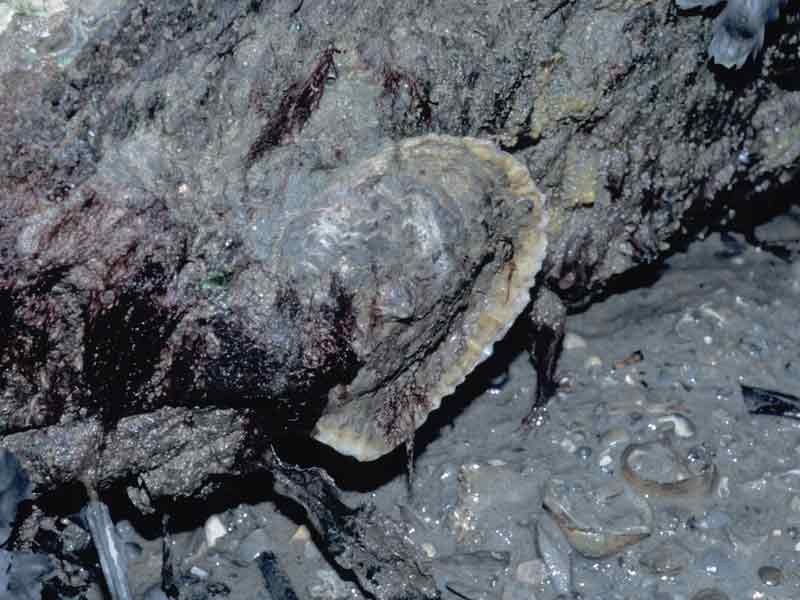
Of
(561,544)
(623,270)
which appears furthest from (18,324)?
(623,270)

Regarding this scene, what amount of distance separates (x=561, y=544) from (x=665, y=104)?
1.65m

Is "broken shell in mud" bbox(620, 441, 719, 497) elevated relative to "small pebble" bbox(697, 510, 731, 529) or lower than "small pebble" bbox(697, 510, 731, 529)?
elevated

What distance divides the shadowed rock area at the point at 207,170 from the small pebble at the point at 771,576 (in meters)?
1.46

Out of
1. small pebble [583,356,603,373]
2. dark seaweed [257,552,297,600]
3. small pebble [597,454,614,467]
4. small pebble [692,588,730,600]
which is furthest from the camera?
small pebble [583,356,603,373]

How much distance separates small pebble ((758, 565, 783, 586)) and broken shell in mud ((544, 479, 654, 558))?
398 mm

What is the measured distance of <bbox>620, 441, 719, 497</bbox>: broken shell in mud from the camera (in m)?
3.67

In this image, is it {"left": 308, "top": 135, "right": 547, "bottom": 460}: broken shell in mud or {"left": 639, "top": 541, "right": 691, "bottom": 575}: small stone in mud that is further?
{"left": 639, "top": 541, "right": 691, "bottom": 575}: small stone in mud

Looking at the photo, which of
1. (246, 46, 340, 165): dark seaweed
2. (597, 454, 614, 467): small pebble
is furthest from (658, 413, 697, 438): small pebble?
(246, 46, 340, 165): dark seaweed

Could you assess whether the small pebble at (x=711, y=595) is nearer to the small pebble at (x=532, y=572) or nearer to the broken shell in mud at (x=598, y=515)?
the broken shell in mud at (x=598, y=515)

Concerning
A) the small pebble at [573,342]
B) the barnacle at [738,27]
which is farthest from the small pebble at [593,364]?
the barnacle at [738,27]

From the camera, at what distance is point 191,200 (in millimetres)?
2836

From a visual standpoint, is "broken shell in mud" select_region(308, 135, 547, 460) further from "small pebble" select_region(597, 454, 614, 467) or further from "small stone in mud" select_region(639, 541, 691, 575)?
"small stone in mud" select_region(639, 541, 691, 575)

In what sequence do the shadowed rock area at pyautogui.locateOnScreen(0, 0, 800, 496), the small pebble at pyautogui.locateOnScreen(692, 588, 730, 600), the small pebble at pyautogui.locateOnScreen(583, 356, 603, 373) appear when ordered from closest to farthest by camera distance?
1. the shadowed rock area at pyautogui.locateOnScreen(0, 0, 800, 496)
2. the small pebble at pyautogui.locateOnScreen(692, 588, 730, 600)
3. the small pebble at pyautogui.locateOnScreen(583, 356, 603, 373)

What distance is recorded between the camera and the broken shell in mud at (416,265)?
294 centimetres
